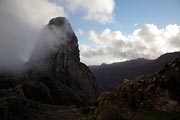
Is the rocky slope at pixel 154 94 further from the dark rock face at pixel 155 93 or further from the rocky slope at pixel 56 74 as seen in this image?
the rocky slope at pixel 56 74

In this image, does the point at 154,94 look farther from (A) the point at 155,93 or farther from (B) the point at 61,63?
(B) the point at 61,63

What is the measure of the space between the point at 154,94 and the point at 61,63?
250 feet

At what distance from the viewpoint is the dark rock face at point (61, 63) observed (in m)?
91.3

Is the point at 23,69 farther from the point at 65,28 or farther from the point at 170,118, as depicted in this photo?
the point at 170,118

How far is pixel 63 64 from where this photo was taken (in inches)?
3804

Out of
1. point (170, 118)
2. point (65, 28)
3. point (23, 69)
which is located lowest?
point (170, 118)

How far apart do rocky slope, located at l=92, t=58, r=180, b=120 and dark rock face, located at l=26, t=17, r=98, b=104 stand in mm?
59307

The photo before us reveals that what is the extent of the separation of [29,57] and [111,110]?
8981cm

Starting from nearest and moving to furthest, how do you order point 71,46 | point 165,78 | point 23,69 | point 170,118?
point 170,118 → point 165,78 → point 23,69 → point 71,46

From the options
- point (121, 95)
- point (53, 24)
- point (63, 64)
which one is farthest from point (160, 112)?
point (53, 24)

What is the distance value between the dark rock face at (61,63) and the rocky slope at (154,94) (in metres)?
59.3

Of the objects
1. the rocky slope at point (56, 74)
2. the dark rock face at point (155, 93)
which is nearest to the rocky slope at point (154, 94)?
the dark rock face at point (155, 93)

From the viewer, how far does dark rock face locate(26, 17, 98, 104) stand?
300 ft

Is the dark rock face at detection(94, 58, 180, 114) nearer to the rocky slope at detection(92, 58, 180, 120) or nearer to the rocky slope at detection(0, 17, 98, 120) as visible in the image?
the rocky slope at detection(92, 58, 180, 120)
